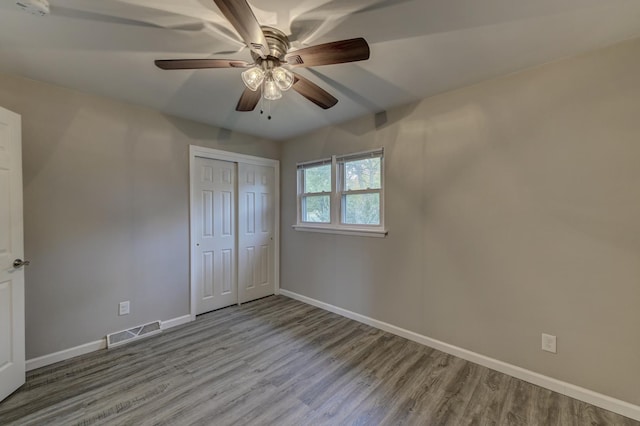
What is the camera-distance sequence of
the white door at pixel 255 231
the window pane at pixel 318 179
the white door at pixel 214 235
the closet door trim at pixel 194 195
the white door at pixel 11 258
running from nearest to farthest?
1. the white door at pixel 11 258
2. the closet door trim at pixel 194 195
3. the white door at pixel 214 235
4. the window pane at pixel 318 179
5. the white door at pixel 255 231

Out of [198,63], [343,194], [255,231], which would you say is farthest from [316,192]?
[198,63]

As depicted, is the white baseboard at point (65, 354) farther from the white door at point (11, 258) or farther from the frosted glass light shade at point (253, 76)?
the frosted glass light shade at point (253, 76)

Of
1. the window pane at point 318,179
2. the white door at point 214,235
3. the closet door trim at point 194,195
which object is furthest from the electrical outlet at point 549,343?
the white door at point 214,235

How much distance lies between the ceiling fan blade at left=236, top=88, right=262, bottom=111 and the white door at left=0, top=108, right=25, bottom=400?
1.62 m

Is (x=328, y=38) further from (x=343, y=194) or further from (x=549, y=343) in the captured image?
(x=549, y=343)

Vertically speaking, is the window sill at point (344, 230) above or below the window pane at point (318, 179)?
below

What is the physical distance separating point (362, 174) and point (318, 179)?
28.9 inches

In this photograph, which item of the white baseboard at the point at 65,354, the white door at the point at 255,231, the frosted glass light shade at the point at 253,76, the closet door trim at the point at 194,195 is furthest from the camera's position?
the white door at the point at 255,231

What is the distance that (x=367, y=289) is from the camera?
9.86 ft

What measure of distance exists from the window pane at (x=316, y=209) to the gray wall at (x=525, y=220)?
83 centimetres

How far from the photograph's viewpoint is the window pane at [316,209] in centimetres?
350

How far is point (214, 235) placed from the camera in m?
3.39

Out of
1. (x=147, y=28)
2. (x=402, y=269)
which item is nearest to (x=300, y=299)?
(x=402, y=269)

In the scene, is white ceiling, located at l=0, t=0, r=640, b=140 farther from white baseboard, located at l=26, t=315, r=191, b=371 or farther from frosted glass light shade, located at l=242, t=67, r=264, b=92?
white baseboard, located at l=26, t=315, r=191, b=371
